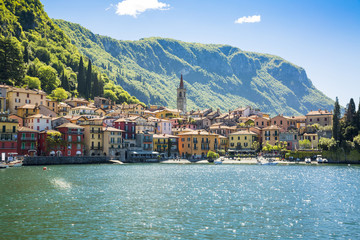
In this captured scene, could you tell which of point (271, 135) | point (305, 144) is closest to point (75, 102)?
point (271, 135)

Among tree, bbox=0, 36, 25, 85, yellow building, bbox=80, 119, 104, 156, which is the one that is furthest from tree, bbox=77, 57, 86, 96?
yellow building, bbox=80, 119, 104, 156

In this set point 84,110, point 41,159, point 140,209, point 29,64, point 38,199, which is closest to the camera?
point 140,209

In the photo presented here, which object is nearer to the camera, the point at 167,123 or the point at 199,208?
the point at 199,208

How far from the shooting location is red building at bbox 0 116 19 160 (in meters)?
94.9

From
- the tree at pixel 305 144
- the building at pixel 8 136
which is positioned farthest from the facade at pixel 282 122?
the building at pixel 8 136

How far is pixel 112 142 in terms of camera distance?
115750 millimetres

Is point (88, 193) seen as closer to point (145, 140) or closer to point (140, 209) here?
point (140, 209)

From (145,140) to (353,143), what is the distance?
55.5 metres

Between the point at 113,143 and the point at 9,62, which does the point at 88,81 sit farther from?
the point at 113,143

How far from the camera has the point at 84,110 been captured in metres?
139

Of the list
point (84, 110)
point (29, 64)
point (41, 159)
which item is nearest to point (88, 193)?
point (41, 159)

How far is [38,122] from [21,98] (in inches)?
647

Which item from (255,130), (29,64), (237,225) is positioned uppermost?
(29,64)

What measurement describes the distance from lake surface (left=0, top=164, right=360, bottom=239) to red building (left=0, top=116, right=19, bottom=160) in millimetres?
38209
